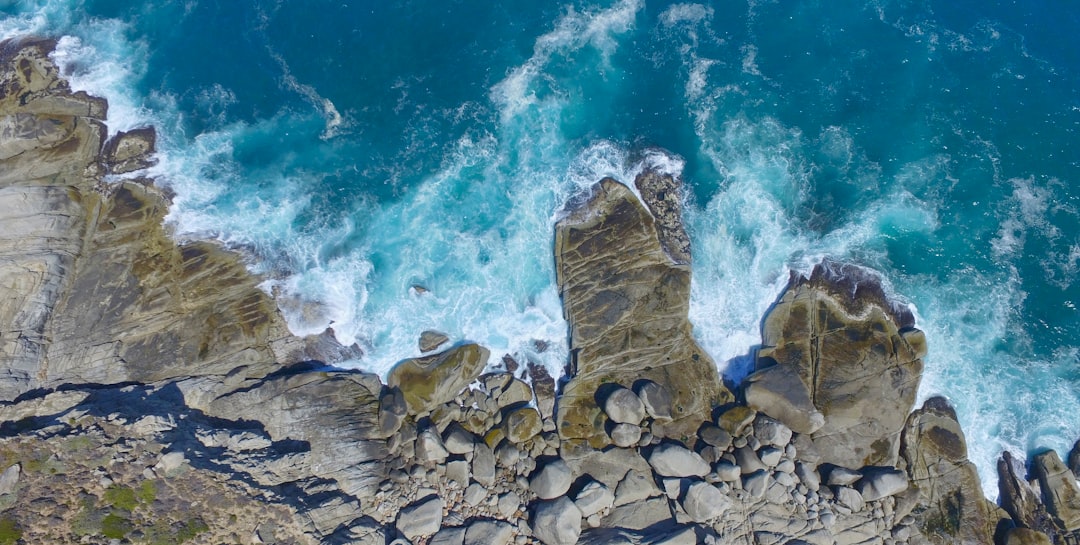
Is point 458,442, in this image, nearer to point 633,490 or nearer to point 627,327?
point 633,490

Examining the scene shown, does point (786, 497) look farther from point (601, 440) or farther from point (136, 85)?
point (136, 85)

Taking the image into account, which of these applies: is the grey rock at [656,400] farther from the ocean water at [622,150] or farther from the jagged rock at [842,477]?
the jagged rock at [842,477]

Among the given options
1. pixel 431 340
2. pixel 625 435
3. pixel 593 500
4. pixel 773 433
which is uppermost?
pixel 431 340

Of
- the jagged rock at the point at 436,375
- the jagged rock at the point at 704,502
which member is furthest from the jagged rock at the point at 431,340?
the jagged rock at the point at 704,502

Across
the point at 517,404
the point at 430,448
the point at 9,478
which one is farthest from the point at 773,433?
the point at 9,478

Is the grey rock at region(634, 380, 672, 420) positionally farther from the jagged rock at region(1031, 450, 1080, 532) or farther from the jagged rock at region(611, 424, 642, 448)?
the jagged rock at region(1031, 450, 1080, 532)

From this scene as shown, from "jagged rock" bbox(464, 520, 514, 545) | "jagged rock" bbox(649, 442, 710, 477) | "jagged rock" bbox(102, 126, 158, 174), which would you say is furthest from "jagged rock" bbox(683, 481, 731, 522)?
"jagged rock" bbox(102, 126, 158, 174)
